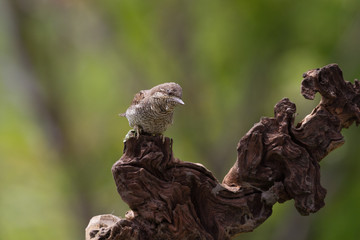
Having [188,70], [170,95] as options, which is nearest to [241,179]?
[170,95]

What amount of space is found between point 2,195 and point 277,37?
646 centimetres

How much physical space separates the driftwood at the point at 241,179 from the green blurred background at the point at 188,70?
450cm

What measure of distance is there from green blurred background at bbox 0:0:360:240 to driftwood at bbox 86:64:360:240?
450 centimetres

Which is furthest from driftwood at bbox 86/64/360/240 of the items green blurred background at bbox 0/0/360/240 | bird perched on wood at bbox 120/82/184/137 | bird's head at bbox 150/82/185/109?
green blurred background at bbox 0/0/360/240

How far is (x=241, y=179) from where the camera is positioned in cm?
305

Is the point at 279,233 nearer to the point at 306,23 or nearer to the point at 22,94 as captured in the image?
the point at 306,23

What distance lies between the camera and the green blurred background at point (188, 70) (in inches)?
322

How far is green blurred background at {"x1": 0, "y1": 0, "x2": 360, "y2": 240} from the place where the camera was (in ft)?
26.9

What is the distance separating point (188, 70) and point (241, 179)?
17.7 ft

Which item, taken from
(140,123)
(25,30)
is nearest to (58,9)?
(25,30)

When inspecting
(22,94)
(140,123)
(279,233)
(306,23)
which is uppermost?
(22,94)

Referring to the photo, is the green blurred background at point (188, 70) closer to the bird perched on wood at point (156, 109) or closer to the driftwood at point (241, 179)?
the driftwood at point (241, 179)

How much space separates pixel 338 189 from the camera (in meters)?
7.76

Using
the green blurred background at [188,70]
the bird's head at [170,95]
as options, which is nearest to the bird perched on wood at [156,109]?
the bird's head at [170,95]
